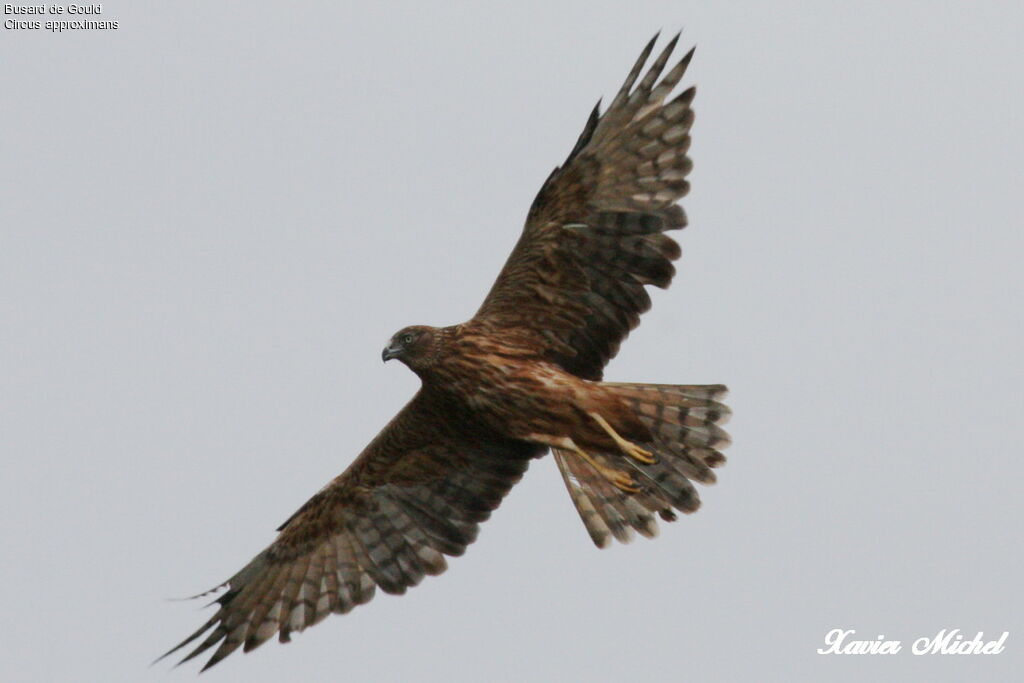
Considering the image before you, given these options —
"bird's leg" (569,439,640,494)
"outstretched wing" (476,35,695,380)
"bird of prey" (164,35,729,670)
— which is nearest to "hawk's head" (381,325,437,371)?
"bird of prey" (164,35,729,670)

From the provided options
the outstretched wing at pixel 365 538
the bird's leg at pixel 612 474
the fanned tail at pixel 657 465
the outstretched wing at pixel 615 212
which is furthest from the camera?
the outstretched wing at pixel 365 538

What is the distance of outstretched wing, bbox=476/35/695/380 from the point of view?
1136cm

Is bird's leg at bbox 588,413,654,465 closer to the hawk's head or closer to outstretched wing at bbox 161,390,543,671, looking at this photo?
the hawk's head

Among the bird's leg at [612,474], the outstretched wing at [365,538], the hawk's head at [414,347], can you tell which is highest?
the hawk's head at [414,347]

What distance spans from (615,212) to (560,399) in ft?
4.12

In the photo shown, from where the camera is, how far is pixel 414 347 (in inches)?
456

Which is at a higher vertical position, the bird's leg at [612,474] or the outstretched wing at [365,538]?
the outstretched wing at [365,538]

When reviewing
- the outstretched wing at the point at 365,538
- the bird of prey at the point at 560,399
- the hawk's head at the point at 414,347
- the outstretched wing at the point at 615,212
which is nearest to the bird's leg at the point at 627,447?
the bird of prey at the point at 560,399

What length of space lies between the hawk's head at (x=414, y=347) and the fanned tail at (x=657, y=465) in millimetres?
1167

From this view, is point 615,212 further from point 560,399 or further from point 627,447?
point 627,447

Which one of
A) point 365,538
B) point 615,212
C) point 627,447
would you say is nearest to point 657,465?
point 627,447

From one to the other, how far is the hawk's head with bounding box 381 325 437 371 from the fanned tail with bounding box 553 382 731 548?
1167mm

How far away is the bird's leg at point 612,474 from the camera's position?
38.0ft

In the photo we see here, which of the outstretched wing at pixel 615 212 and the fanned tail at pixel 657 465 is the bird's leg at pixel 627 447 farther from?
the outstretched wing at pixel 615 212
